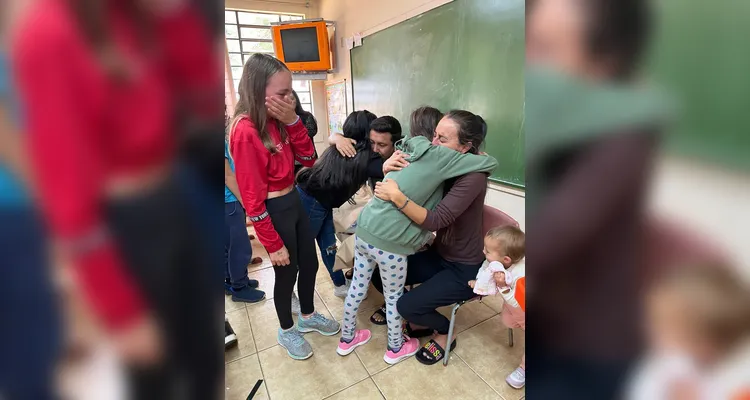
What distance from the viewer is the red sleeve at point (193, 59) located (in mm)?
222

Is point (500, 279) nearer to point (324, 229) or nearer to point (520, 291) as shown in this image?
point (520, 291)

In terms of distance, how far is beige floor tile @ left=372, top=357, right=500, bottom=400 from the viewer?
1537 millimetres

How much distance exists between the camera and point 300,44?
4418 mm

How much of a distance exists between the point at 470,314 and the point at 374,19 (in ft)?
9.65

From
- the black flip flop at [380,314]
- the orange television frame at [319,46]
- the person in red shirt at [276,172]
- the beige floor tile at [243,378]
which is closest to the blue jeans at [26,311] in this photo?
the person in red shirt at [276,172]

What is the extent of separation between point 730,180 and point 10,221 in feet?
1.26

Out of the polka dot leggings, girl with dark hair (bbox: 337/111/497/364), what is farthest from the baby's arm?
the polka dot leggings

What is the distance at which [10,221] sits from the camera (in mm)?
177

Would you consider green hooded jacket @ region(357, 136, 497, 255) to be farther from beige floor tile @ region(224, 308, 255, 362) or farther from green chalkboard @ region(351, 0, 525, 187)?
beige floor tile @ region(224, 308, 255, 362)

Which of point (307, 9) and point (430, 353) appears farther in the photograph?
point (307, 9)

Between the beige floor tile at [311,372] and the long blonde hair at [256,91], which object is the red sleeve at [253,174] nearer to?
the long blonde hair at [256,91]

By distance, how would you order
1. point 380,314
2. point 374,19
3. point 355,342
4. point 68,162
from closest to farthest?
point 68,162 < point 355,342 < point 380,314 < point 374,19

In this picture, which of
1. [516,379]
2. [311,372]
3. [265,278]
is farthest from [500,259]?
[265,278]

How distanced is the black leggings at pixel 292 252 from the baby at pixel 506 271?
0.80m
